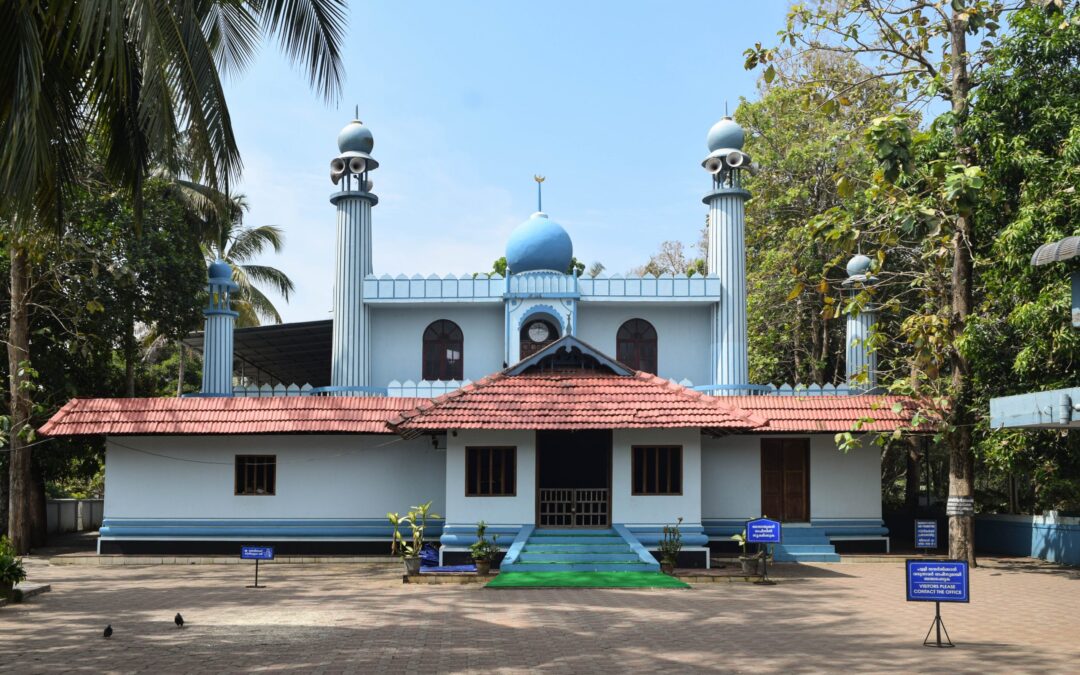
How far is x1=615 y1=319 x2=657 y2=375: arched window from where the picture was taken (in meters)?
24.4

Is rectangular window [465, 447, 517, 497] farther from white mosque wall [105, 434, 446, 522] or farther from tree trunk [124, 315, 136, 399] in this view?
tree trunk [124, 315, 136, 399]

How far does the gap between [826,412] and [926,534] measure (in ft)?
9.79

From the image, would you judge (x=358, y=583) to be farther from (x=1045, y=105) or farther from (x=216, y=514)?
(x=1045, y=105)

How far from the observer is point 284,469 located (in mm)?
19938

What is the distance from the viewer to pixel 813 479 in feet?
65.5

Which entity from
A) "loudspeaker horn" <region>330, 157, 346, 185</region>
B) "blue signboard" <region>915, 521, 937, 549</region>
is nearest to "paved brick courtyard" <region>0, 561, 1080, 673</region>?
"blue signboard" <region>915, 521, 937, 549</region>

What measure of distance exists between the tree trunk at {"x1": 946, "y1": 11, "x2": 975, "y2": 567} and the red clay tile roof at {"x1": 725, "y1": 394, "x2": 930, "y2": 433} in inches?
57.3

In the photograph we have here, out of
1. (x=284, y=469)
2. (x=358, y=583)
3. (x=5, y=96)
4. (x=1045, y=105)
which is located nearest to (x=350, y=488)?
(x=284, y=469)

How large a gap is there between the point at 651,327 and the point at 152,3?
17.4 meters

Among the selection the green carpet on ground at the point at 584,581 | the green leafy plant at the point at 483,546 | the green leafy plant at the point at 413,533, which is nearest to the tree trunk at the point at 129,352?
the green leafy plant at the point at 413,533

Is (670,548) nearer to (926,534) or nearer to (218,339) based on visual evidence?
(926,534)

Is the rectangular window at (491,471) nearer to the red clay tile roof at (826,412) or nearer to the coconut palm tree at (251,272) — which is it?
the red clay tile roof at (826,412)

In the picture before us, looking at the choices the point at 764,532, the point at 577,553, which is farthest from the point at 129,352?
the point at 764,532

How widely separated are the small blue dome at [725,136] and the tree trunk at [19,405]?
621 inches
